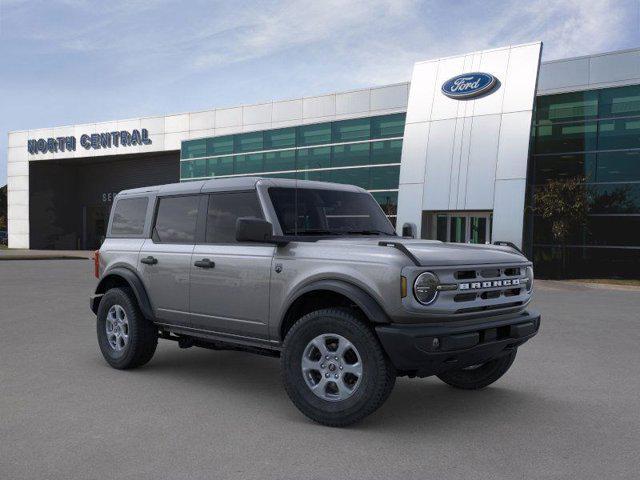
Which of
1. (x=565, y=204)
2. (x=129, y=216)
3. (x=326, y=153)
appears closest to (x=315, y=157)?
(x=326, y=153)

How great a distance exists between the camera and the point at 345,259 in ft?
15.9

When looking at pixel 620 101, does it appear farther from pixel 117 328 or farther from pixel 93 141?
pixel 93 141

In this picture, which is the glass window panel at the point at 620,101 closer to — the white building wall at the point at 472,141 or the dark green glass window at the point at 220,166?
the white building wall at the point at 472,141

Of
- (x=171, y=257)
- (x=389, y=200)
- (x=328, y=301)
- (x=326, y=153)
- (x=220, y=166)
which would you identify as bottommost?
(x=328, y=301)

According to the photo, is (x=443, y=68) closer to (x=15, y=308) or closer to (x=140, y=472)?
(x=15, y=308)

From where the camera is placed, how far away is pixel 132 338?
6.42 meters

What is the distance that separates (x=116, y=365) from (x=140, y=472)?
2.98m

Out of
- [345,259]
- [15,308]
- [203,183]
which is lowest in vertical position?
[15,308]

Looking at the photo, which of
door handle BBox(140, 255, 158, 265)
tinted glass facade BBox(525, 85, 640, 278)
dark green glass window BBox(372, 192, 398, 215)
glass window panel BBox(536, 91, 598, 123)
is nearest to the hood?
door handle BBox(140, 255, 158, 265)

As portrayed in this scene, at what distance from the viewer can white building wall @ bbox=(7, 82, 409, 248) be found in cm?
3033

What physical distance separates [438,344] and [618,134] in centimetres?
2246

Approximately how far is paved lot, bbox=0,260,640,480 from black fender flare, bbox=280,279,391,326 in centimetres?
86

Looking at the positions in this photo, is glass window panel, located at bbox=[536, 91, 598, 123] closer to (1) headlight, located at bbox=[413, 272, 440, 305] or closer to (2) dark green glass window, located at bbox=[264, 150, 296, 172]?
(2) dark green glass window, located at bbox=[264, 150, 296, 172]

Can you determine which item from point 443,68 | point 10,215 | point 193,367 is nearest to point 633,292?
point 443,68
